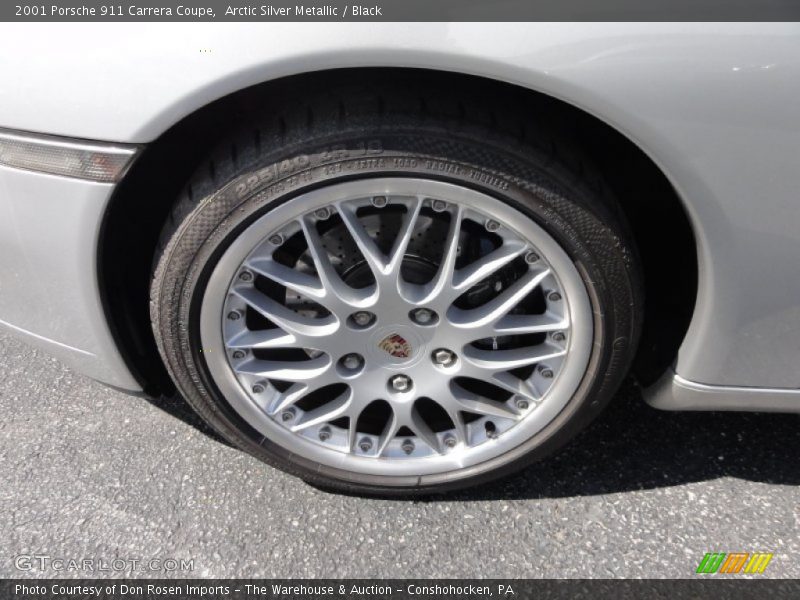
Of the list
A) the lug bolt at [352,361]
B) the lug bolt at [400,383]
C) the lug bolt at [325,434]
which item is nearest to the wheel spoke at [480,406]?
the lug bolt at [400,383]

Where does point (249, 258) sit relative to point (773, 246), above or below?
below

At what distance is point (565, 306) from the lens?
1.49 metres

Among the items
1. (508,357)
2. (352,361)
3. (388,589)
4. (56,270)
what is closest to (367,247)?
(352,361)

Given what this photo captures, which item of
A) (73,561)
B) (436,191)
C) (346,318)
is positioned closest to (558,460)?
(346,318)

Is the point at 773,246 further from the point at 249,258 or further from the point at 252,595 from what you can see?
the point at 252,595

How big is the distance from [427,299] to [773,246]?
2.27 ft

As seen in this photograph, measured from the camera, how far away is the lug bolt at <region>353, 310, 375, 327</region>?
1.55 meters

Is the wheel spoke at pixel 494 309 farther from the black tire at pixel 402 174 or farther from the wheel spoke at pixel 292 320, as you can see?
the wheel spoke at pixel 292 320

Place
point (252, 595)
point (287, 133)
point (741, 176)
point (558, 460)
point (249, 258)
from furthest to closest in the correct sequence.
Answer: point (558, 460)
point (252, 595)
point (249, 258)
point (287, 133)
point (741, 176)

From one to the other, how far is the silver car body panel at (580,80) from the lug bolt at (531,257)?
1.02 ft

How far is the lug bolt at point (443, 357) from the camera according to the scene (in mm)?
1613

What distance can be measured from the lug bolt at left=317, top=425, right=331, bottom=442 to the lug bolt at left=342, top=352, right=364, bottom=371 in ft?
0.64
